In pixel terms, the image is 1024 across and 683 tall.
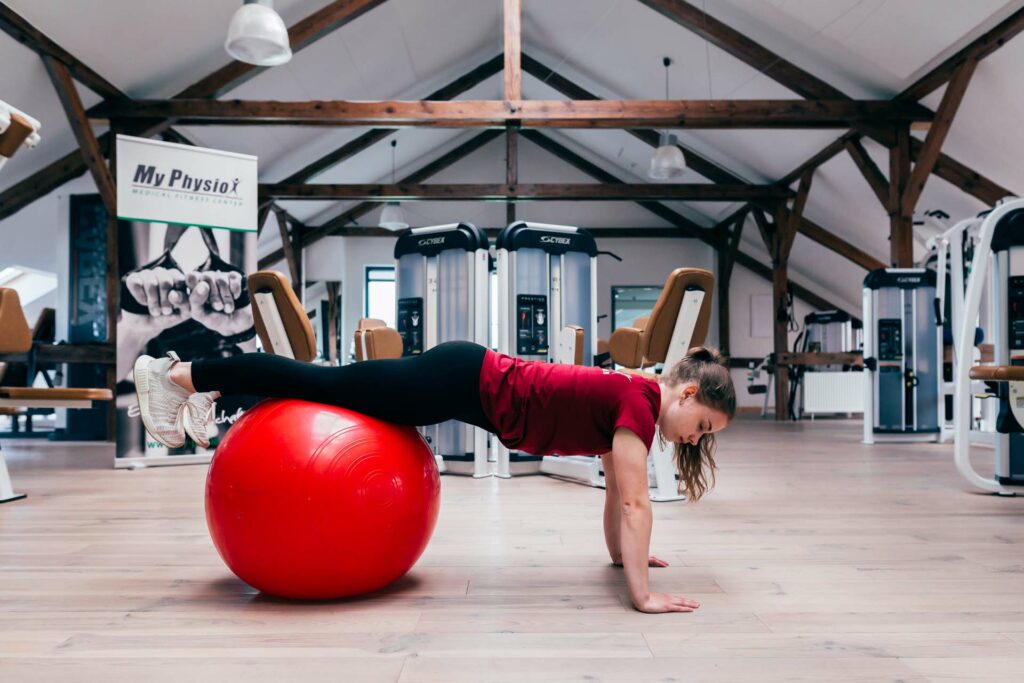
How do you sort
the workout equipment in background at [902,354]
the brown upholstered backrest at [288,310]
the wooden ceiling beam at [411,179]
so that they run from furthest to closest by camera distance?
the wooden ceiling beam at [411,179] < the workout equipment in background at [902,354] < the brown upholstered backrest at [288,310]

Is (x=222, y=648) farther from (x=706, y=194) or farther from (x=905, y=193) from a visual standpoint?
(x=706, y=194)

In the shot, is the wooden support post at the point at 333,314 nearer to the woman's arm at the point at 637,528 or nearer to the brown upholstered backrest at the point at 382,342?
the brown upholstered backrest at the point at 382,342

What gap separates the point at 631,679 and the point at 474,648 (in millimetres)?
352

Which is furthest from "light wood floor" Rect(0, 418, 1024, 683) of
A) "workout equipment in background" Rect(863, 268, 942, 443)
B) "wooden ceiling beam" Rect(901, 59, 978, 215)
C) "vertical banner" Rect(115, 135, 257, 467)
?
"wooden ceiling beam" Rect(901, 59, 978, 215)

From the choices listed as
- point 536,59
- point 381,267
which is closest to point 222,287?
point 536,59

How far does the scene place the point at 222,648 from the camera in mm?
1504

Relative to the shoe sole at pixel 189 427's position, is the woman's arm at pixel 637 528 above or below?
below

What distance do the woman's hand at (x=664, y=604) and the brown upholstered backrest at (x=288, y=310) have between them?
3048mm

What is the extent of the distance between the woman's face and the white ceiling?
5.30 metres

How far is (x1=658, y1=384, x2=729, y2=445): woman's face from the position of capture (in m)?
1.85

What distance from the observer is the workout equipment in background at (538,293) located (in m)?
4.60

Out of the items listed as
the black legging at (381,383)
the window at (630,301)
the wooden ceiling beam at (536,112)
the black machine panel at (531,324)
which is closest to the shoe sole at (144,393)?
the black legging at (381,383)

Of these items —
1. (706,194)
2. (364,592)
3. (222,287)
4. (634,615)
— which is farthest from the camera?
(706,194)

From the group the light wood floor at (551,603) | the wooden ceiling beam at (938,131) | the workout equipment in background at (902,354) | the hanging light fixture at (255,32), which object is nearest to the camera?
the light wood floor at (551,603)
